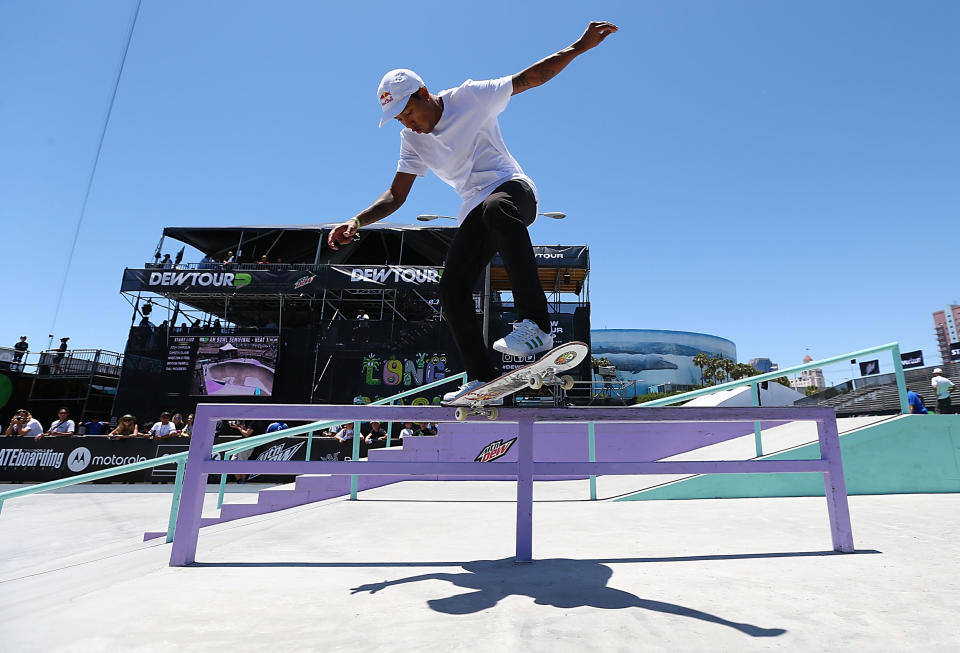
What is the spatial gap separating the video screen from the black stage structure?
0.03 metres

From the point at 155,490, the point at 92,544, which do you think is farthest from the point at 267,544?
the point at 155,490

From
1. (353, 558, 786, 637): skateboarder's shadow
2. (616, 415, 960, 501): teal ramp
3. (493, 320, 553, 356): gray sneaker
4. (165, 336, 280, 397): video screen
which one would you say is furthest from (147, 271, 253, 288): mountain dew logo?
(353, 558, 786, 637): skateboarder's shadow

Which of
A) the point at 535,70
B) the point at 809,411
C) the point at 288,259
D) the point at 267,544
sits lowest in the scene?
the point at 267,544

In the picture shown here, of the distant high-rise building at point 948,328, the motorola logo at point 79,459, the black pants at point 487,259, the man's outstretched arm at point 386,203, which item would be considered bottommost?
the motorola logo at point 79,459

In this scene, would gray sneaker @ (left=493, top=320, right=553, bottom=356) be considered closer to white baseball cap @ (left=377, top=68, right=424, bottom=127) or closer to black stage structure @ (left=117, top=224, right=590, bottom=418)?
white baseball cap @ (left=377, top=68, right=424, bottom=127)

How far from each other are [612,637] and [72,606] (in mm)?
1669

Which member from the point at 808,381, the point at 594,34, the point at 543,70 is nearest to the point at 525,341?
the point at 543,70

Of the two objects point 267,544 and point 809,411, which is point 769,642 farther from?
point 267,544

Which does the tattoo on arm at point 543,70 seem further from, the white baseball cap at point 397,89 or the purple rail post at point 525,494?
the purple rail post at point 525,494

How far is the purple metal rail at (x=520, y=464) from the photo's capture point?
2188 mm

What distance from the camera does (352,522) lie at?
3670 millimetres

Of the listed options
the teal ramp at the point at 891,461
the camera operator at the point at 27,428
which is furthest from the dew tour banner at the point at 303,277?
the teal ramp at the point at 891,461

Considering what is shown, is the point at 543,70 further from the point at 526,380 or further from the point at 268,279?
the point at 268,279

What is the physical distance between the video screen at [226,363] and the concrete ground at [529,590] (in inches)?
564
